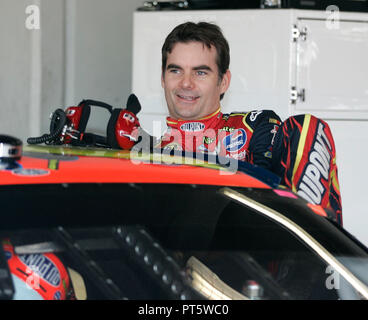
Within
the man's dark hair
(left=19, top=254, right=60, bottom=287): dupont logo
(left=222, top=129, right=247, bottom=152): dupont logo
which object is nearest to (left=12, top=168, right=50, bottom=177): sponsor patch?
(left=19, top=254, right=60, bottom=287): dupont logo

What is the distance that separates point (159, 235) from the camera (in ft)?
4.35

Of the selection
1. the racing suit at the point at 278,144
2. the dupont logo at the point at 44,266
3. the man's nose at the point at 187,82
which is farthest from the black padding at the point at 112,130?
the dupont logo at the point at 44,266

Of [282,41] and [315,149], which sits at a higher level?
[282,41]

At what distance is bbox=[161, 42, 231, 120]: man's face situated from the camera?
2561 millimetres

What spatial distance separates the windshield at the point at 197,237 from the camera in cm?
126

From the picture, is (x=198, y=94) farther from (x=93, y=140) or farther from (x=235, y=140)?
(x=93, y=140)

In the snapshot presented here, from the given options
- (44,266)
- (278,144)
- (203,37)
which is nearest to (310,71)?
(203,37)

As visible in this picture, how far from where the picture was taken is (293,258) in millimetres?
1408

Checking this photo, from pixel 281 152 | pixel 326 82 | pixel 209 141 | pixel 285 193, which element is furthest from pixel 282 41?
pixel 285 193

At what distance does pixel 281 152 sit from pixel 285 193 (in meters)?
0.72

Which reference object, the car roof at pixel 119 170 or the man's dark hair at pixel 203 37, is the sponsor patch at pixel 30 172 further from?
the man's dark hair at pixel 203 37
